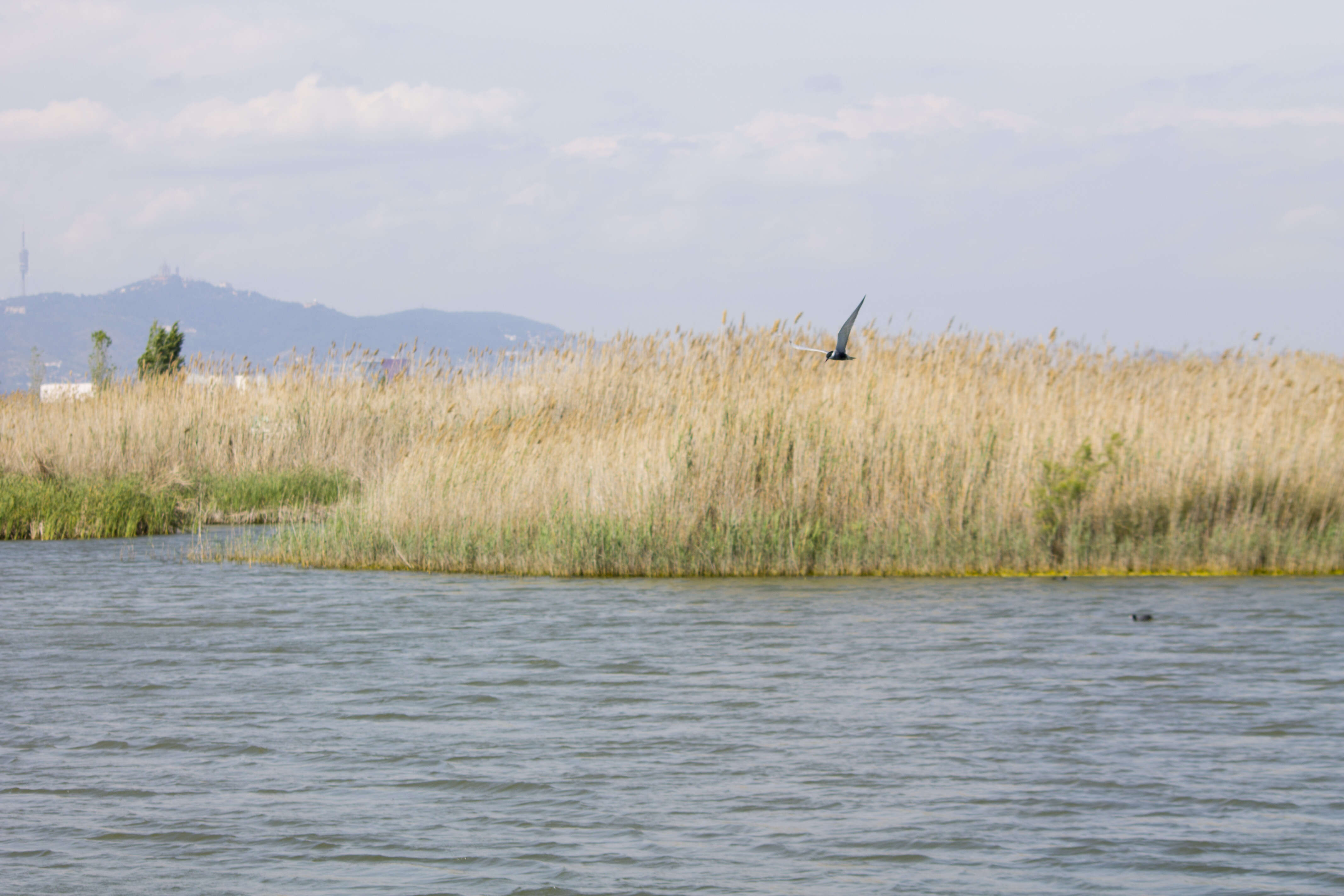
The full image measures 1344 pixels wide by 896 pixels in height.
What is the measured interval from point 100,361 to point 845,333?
89.0 feet

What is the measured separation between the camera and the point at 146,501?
63.0 ft

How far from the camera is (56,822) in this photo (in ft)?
18.7

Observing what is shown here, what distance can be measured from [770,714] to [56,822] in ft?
11.9

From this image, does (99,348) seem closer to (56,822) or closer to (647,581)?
(647,581)

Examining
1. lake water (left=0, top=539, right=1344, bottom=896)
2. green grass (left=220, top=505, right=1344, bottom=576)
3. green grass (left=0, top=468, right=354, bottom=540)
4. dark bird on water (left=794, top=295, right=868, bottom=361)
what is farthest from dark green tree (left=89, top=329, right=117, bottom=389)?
dark bird on water (left=794, top=295, right=868, bottom=361)

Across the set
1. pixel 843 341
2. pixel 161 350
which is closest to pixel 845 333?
pixel 843 341

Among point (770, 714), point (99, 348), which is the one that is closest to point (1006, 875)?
point (770, 714)

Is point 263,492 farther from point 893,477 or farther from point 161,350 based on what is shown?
point 161,350

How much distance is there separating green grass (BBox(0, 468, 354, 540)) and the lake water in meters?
6.90

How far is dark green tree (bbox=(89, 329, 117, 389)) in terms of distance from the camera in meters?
30.1

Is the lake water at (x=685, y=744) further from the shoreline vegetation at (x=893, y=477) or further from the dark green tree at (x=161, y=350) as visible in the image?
the dark green tree at (x=161, y=350)

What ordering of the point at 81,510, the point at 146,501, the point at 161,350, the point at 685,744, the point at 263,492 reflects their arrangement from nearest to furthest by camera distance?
the point at 685,744, the point at 81,510, the point at 146,501, the point at 263,492, the point at 161,350

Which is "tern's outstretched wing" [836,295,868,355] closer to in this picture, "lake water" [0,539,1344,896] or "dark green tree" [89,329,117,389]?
"lake water" [0,539,1344,896]

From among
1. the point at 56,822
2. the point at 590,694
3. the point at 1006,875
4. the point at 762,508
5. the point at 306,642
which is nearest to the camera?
the point at 1006,875
